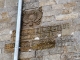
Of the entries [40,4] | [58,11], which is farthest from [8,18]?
[58,11]

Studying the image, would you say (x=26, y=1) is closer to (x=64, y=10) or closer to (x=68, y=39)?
(x=64, y=10)

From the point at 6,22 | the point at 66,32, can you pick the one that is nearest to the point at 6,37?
the point at 6,22

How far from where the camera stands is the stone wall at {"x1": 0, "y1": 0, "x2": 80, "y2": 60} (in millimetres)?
3783

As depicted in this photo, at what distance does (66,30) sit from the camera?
388cm

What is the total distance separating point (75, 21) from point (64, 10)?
251 mm

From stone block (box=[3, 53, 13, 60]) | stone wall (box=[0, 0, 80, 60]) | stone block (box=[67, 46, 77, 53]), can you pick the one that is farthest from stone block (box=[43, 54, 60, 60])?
stone block (box=[3, 53, 13, 60])

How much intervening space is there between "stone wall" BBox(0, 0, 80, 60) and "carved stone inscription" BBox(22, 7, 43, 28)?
2.5 inches

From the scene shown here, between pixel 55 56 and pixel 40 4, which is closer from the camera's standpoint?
pixel 55 56

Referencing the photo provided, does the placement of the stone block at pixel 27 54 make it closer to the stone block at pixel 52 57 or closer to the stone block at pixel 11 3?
the stone block at pixel 52 57

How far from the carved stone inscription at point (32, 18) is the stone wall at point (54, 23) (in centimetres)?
6

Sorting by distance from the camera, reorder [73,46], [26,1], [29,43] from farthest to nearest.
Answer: [26,1]
[29,43]
[73,46]

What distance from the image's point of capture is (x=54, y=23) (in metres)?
3.99

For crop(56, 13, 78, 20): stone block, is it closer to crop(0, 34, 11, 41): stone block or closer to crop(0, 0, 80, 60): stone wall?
crop(0, 0, 80, 60): stone wall

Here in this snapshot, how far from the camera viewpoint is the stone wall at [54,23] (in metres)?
3.78
